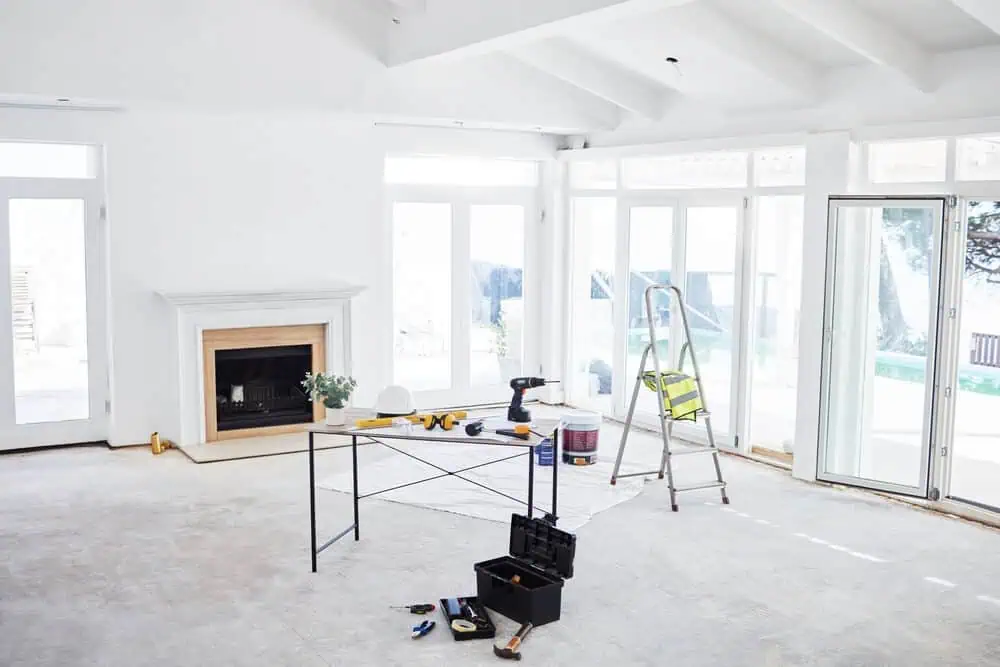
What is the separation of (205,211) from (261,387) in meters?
1.52

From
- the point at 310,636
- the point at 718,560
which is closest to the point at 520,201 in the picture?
the point at 718,560

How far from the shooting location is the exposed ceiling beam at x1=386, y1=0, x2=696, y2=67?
5203 millimetres

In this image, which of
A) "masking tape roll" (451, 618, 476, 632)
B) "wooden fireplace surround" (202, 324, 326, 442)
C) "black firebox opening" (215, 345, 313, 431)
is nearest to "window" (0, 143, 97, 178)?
"wooden fireplace surround" (202, 324, 326, 442)

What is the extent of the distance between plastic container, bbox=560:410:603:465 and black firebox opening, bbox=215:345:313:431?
2.36 meters

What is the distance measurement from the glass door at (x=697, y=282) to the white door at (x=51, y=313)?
14.6 ft

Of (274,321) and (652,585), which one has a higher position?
(274,321)

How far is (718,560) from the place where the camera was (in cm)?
557

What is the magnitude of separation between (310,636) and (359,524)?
1.55 m

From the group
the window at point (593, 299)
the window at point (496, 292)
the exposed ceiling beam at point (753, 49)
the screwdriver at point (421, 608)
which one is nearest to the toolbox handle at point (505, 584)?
the screwdriver at point (421, 608)

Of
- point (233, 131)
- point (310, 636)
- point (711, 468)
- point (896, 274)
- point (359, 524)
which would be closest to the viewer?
point (310, 636)

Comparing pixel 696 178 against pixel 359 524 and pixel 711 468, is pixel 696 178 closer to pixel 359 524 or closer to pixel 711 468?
pixel 711 468

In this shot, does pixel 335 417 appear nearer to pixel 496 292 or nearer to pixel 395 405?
pixel 395 405

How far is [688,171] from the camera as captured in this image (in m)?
8.27

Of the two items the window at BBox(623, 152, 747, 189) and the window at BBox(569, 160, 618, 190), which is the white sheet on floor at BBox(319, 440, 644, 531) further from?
the window at BBox(569, 160, 618, 190)
